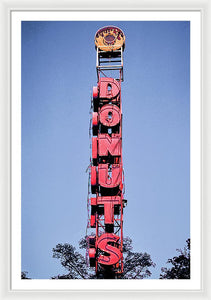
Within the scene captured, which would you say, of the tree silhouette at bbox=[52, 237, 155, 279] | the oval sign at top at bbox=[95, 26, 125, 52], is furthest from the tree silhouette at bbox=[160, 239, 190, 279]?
the oval sign at top at bbox=[95, 26, 125, 52]

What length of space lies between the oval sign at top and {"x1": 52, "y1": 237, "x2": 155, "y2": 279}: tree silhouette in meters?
5.47

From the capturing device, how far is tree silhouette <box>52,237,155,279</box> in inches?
557

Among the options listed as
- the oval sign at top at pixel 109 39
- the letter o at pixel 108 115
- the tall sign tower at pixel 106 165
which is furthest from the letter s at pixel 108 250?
the oval sign at top at pixel 109 39

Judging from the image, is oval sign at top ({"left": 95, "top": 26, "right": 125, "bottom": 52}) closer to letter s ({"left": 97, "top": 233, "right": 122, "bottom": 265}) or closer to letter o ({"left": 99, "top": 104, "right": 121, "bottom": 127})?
letter o ({"left": 99, "top": 104, "right": 121, "bottom": 127})

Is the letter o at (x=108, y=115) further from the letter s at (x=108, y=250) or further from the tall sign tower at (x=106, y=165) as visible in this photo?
the letter s at (x=108, y=250)

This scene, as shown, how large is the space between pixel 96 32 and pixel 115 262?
18.5ft

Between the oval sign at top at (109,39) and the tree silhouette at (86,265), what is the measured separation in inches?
215

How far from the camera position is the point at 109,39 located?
504 inches

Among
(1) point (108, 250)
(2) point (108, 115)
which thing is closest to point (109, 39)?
(2) point (108, 115)

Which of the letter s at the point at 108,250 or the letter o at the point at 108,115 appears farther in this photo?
the letter o at the point at 108,115

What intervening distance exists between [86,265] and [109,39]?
684 cm

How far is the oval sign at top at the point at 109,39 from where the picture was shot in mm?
11867
